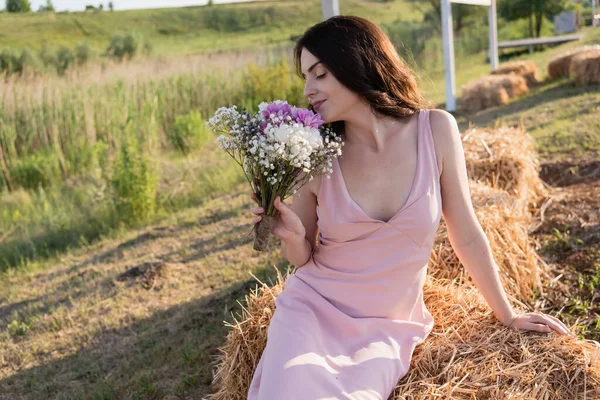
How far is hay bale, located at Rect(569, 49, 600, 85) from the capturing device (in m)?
8.89

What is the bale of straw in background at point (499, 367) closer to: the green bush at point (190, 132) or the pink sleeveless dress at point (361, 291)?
the pink sleeveless dress at point (361, 291)

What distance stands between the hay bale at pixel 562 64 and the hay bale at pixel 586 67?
18.5 inches

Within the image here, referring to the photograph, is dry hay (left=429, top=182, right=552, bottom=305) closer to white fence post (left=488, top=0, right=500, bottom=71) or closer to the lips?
the lips

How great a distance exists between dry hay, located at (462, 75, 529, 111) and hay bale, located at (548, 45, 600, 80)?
2.61ft

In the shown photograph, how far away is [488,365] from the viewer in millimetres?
2076

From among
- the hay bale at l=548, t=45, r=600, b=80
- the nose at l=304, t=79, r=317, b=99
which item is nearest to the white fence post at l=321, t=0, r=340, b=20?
the nose at l=304, t=79, r=317, b=99

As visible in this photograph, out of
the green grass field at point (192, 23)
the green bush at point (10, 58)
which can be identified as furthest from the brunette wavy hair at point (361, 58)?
the green grass field at point (192, 23)

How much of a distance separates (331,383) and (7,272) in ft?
14.4

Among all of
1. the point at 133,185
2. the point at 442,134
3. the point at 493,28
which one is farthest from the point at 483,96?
the point at 442,134

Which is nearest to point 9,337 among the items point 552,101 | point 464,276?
point 464,276

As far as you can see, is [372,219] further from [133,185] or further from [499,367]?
[133,185]

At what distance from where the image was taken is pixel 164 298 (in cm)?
433

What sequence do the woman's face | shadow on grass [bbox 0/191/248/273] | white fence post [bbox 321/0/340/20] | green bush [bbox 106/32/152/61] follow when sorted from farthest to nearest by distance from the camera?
1. green bush [bbox 106/32/152/61]
2. shadow on grass [bbox 0/191/248/273]
3. white fence post [bbox 321/0/340/20]
4. the woman's face

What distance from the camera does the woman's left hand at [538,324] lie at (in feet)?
7.16
